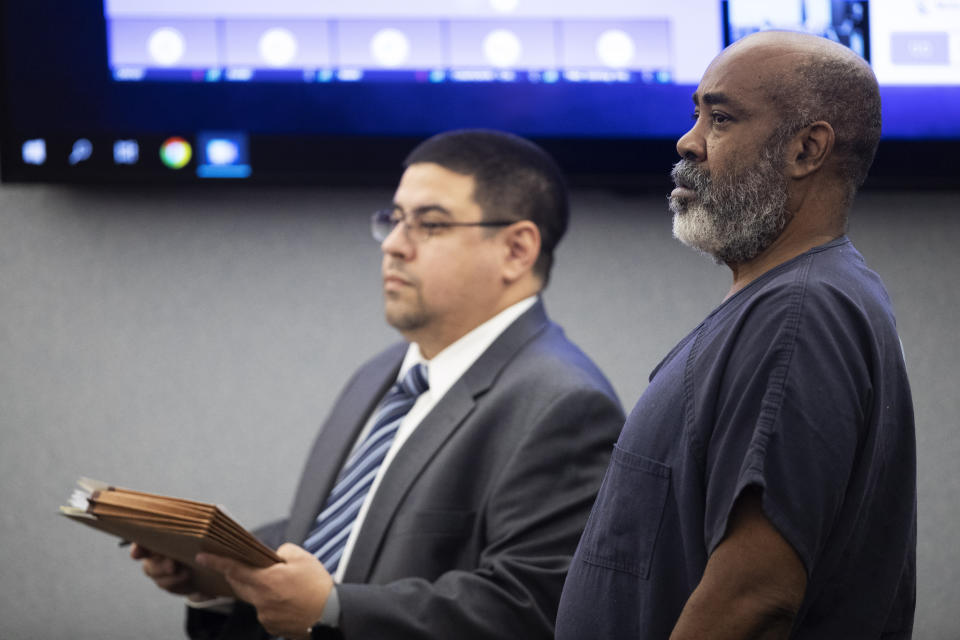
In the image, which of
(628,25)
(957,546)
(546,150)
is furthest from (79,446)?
(957,546)

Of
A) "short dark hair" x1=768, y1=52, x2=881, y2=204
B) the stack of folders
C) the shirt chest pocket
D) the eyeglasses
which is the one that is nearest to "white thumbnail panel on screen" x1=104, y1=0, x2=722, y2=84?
the eyeglasses

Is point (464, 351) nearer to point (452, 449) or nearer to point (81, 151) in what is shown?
point (452, 449)

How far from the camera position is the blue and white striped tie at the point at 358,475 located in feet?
5.60

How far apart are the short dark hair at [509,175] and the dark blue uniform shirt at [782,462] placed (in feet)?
2.89

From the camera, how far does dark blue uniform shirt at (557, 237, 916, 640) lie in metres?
0.87

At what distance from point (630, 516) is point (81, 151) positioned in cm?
155

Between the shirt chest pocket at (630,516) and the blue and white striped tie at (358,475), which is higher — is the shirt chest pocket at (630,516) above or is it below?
above

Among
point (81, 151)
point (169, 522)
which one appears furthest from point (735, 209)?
point (81, 151)

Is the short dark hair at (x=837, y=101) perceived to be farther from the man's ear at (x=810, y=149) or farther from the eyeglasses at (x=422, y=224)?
the eyeglasses at (x=422, y=224)

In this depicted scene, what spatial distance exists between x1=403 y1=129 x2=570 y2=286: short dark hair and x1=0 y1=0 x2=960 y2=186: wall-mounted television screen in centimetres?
20

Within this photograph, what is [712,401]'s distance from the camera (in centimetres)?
94

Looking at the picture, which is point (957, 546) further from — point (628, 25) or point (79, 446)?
point (79, 446)

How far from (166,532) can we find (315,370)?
898 millimetres

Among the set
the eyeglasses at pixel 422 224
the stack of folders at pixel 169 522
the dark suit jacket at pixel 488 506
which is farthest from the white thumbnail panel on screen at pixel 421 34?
the stack of folders at pixel 169 522
